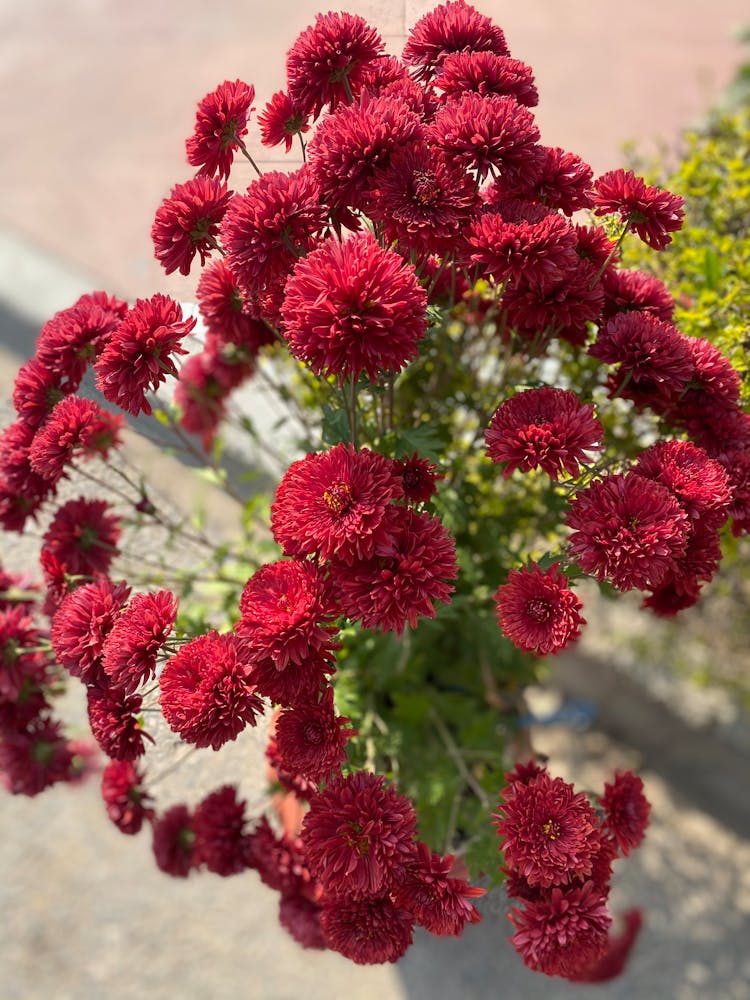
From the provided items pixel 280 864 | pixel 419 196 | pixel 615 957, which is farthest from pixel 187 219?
pixel 615 957

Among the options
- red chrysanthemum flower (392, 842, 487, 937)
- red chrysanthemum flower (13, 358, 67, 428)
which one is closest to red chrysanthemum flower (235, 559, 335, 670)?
red chrysanthemum flower (392, 842, 487, 937)

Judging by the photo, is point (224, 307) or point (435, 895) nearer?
point (435, 895)

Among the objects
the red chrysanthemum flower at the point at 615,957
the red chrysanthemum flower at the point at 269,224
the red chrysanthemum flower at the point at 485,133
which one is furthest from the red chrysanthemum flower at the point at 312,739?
the red chrysanthemum flower at the point at 615,957

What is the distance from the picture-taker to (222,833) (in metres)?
0.89

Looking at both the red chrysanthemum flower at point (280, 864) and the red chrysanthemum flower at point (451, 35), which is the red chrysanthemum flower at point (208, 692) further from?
the red chrysanthemum flower at point (451, 35)

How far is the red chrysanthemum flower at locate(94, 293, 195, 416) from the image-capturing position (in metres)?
0.66


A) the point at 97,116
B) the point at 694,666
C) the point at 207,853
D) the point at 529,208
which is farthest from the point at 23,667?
the point at 97,116

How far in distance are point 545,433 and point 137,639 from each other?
0.36 metres

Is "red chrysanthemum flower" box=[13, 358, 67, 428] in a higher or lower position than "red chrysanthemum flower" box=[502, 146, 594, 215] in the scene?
lower

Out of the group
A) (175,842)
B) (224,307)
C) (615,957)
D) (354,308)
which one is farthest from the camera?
(615,957)

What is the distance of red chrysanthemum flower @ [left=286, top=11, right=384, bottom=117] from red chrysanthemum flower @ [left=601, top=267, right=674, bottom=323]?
0.30 meters

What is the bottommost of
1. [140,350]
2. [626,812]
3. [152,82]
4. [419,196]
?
[626,812]

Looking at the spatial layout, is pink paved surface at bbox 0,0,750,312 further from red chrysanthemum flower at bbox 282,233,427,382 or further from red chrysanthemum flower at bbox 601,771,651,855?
red chrysanthemum flower at bbox 601,771,651,855

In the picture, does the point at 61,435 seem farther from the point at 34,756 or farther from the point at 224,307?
the point at 34,756
